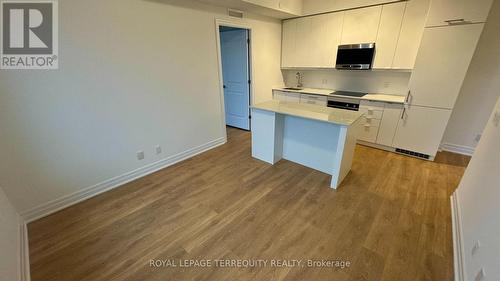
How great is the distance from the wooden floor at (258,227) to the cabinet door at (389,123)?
679 mm

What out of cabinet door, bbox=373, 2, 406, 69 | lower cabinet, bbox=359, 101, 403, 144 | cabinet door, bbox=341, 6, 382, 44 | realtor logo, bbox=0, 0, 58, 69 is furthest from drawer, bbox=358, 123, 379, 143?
realtor logo, bbox=0, 0, 58, 69

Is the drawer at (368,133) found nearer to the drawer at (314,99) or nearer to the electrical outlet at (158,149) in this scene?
the drawer at (314,99)

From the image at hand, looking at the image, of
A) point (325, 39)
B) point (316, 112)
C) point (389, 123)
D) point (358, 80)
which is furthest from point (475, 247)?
point (325, 39)

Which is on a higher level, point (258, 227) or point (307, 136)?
point (307, 136)

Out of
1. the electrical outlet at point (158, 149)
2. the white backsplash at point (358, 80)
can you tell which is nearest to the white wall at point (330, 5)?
the white backsplash at point (358, 80)

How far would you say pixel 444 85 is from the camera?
2.83 m

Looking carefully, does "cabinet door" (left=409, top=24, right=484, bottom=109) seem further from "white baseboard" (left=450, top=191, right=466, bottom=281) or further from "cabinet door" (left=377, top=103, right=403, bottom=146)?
"white baseboard" (left=450, top=191, right=466, bottom=281)

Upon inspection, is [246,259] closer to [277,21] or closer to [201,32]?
[201,32]

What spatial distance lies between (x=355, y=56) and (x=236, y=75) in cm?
235

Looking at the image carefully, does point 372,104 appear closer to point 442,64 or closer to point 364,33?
point 442,64

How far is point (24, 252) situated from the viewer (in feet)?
5.61

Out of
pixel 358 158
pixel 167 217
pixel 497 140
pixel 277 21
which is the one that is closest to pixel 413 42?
pixel 358 158

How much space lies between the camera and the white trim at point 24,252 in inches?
60.5

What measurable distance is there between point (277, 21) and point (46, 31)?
156 inches
